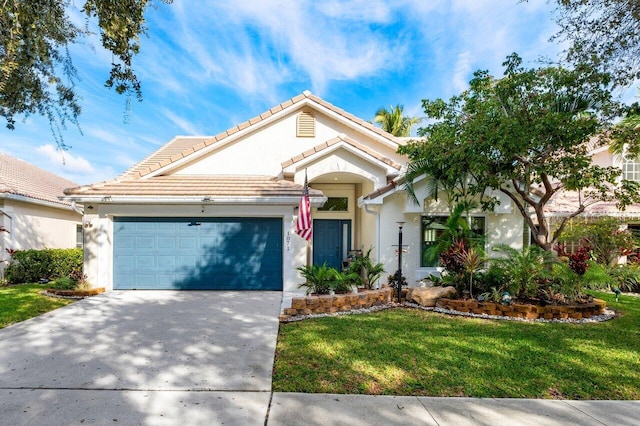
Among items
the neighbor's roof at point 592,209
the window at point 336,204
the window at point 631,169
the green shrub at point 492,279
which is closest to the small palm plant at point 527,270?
the green shrub at point 492,279

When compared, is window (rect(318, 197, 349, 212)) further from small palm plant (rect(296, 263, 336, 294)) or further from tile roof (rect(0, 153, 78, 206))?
A: tile roof (rect(0, 153, 78, 206))

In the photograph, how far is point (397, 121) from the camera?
94.6 feet

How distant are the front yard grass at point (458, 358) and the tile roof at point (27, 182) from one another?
13.5m

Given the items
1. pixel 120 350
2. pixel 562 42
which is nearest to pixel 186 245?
pixel 120 350

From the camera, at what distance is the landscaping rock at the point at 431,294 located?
28.0 feet

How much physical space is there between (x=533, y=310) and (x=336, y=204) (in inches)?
309

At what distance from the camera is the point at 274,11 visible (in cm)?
710

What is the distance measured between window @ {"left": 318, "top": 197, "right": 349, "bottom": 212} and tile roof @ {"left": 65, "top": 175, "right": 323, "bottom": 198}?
8.73 ft

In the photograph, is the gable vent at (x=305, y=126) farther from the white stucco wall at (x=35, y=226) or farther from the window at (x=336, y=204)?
the white stucco wall at (x=35, y=226)

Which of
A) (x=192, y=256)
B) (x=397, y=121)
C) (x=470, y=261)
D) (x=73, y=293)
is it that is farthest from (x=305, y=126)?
(x=397, y=121)

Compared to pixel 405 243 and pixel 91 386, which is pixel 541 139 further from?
pixel 91 386

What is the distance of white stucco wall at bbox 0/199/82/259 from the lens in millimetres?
12324

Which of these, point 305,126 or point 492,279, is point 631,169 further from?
point 305,126

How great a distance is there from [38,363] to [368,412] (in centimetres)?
489
